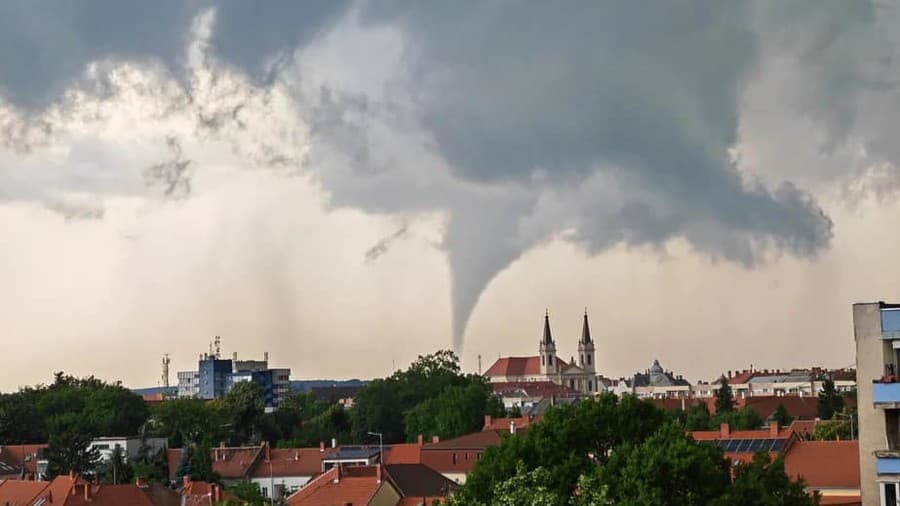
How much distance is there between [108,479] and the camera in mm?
144625

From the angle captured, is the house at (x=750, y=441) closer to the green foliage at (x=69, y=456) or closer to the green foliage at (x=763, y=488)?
the green foliage at (x=763, y=488)


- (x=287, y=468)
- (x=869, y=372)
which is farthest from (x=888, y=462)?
(x=287, y=468)

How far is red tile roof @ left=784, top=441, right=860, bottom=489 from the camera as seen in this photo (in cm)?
9262

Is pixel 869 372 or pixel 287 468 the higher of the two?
pixel 869 372

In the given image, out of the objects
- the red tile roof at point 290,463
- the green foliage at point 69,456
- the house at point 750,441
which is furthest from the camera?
the red tile roof at point 290,463

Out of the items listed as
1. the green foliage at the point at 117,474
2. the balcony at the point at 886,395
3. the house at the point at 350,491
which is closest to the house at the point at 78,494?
the house at the point at 350,491

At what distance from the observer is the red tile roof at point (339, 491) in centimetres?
9762

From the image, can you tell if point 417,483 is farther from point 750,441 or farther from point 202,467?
point 202,467

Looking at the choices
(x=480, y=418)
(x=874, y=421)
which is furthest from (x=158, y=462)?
(x=874, y=421)

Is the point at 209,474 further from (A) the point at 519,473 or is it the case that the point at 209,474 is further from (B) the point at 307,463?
(A) the point at 519,473

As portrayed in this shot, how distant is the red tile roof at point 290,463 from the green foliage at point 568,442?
95334mm

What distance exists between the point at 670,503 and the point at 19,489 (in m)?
73.8

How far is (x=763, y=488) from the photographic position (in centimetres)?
5741

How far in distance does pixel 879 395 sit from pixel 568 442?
12506mm
